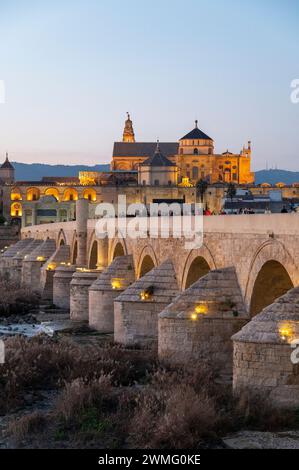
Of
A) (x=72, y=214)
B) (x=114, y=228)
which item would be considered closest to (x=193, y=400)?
(x=114, y=228)

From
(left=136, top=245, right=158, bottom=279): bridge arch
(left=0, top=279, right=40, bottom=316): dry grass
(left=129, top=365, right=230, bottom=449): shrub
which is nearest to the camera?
(left=129, top=365, right=230, bottom=449): shrub

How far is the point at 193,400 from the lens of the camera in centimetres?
1403

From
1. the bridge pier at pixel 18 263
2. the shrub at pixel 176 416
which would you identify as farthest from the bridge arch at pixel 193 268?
the bridge pier at pixel 18 263

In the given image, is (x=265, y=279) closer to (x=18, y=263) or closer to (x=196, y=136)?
(x=18, y=263)

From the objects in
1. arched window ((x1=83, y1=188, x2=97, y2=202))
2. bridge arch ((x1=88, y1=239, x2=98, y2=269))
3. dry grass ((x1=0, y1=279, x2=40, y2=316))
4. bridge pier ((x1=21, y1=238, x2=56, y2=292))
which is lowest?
dry grass ((x1=0, y1=279, x2=40, y2=316))

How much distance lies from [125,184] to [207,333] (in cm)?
9152

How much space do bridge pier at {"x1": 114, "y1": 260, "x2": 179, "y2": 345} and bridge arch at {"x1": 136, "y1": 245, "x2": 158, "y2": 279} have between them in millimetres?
2933

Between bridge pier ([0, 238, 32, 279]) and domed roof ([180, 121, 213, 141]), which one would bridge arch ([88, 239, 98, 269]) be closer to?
bridge pier ([0, 238, 32, 279])

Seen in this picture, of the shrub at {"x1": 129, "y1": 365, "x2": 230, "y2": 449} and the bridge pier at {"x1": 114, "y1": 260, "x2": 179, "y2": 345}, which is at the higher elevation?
the bridge pier at {"x1": 114, "y1": 260, "x2": 179, "y2": 345}

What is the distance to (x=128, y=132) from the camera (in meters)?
140

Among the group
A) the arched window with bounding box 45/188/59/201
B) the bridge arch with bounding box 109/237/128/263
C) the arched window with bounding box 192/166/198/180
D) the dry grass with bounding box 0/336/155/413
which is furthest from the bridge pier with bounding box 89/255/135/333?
the arched window with bounding box 45/188/59/201

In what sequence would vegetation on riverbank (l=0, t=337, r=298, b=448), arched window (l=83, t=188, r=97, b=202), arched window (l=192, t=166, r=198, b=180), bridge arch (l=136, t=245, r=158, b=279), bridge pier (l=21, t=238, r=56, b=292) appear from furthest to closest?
1. arched window (l=192, t=166, r=198, b=180)
2. arched window (l=83, t=188, r=97, b=202)
3. bridge pier (l=21, t=238, r=56, b=292)
4. bridge arch (l=136, t=245, r=158, b=279)
5. vegetation on riverbank (l=0, t=337, r=298, b=448)

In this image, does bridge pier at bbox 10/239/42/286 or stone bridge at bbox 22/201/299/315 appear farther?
bridge pier at bbox 10/239/42/286

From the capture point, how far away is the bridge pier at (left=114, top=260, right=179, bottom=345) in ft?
Result: 72.8
